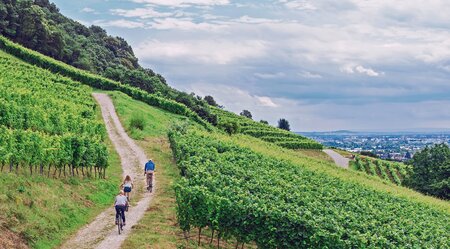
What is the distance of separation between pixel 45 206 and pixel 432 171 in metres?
63.9

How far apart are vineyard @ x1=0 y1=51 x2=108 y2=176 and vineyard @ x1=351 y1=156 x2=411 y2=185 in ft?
171

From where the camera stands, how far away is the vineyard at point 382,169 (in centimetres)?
9462

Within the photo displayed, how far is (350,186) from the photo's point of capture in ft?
150

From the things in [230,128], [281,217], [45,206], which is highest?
[230,128]

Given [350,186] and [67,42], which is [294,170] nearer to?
[350,186]

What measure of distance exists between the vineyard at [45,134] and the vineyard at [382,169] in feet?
171

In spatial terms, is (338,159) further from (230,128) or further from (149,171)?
(149,171)

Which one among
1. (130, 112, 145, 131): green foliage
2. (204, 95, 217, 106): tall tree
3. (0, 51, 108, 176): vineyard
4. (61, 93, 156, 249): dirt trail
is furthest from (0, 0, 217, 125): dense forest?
(61, 93, 156, 249): dirt trail

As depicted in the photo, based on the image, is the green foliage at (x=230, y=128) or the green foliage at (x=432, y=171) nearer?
the green foliage at (x=432, y=171)

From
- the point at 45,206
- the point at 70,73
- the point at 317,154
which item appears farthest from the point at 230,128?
the point at 45,206

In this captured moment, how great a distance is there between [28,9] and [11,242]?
3563 inches

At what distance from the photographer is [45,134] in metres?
38.0

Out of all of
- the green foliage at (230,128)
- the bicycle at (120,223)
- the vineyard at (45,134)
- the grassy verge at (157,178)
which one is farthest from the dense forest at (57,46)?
the bicycle at (120,223)

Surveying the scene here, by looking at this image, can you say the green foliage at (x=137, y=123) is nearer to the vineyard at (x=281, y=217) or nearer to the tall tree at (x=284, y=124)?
the vineyard at (x=281, y=217)
